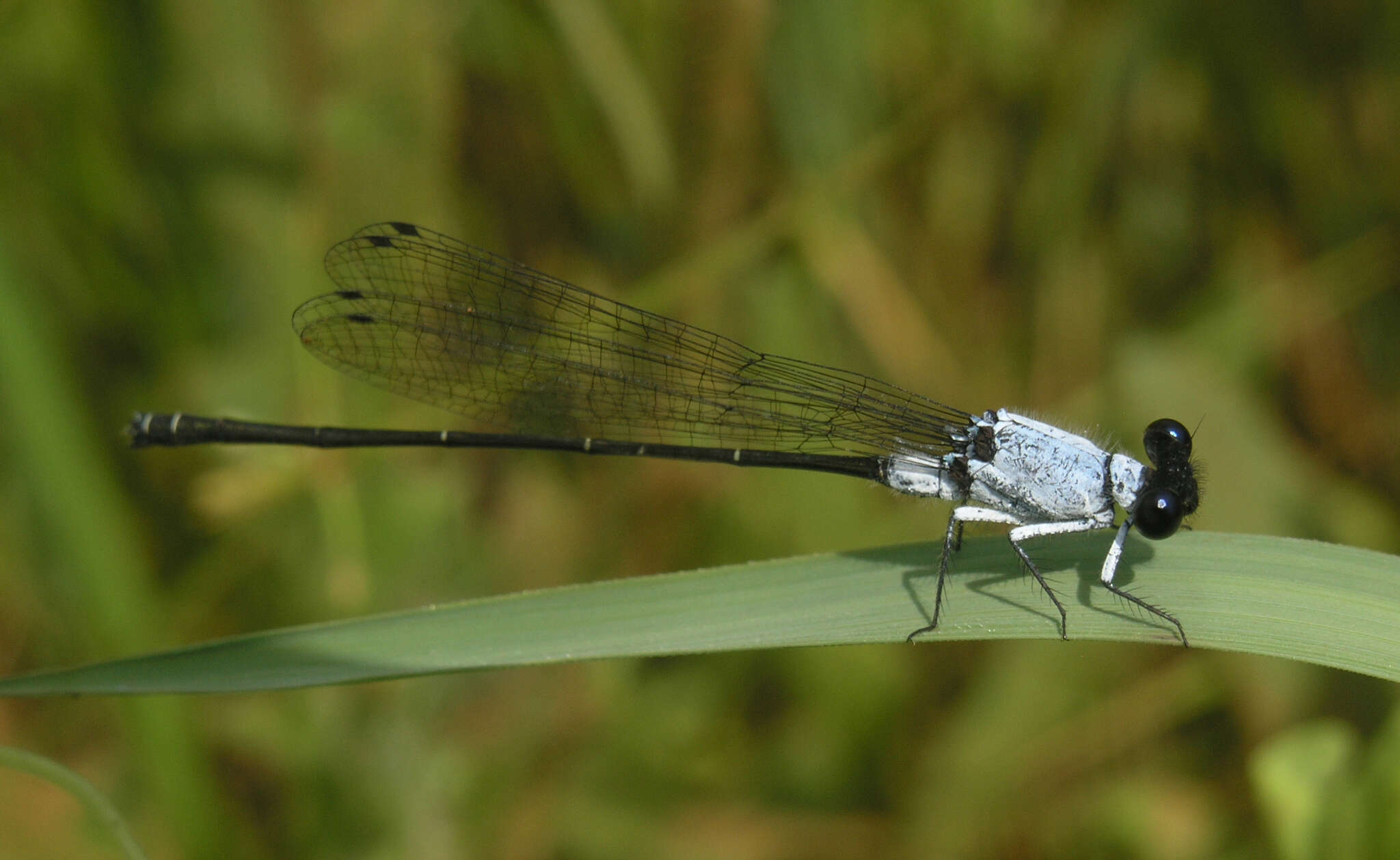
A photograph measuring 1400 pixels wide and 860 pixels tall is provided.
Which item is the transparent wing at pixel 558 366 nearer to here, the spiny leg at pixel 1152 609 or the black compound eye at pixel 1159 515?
the black compound eye at pixel 1159 515

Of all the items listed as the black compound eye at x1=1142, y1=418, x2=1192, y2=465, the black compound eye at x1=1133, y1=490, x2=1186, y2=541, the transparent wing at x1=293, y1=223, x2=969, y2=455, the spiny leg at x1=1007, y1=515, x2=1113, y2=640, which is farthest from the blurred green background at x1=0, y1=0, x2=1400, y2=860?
the black compound eye at x1=1133, y1=490, x2=1186, y2=541

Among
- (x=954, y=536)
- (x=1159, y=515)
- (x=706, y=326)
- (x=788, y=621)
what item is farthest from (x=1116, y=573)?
(x=706, y=326)

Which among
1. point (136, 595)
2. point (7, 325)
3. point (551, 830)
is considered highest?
point (7, 325)

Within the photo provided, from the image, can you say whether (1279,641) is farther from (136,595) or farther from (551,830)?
(136,595)

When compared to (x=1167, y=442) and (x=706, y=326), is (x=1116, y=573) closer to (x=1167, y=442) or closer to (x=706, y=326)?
(x=1167, y=442)

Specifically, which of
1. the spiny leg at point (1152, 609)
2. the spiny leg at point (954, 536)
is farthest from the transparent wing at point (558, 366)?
the spiny leg at point (1152, 609)

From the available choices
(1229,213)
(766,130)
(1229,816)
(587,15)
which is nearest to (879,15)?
(766,130)

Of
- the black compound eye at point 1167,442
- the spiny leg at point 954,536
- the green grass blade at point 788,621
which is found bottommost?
the green grass blade at point 788,621
